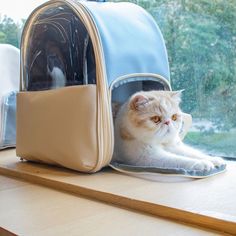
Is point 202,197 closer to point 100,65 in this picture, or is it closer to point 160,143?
point 160,143

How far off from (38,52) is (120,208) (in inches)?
22.9

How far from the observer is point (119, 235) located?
0.58 meters

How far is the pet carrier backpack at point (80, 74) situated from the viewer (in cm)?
86

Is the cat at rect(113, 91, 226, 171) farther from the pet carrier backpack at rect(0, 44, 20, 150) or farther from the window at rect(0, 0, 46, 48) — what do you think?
the window at rect(0, 0, 46, 48)

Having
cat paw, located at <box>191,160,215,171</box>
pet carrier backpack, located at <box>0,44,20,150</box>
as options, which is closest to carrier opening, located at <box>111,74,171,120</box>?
cat paw, located at <box>191,160,215,171</box>

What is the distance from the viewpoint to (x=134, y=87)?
1059 millimetres

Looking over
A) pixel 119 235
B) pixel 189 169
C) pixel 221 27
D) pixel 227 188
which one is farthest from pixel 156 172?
pixel 221 27

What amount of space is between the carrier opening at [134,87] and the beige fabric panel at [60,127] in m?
0.12

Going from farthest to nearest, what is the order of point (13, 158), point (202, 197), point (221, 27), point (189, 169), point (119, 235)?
1. point (13, 158)
2. point (221, 27)
3. point (189, 169)
4. point (202, 197)
5. point (119, 235)

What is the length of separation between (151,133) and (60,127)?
8.5 inches

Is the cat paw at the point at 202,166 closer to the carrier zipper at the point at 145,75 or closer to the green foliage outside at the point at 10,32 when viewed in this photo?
the carrier zipper at the point at 145,75

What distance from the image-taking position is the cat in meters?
0.88

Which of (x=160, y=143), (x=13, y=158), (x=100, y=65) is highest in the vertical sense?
(x=100, y=65)

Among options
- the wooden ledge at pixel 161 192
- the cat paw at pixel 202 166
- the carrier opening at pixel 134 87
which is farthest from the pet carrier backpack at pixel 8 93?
the cat paw at pixel 202 166
